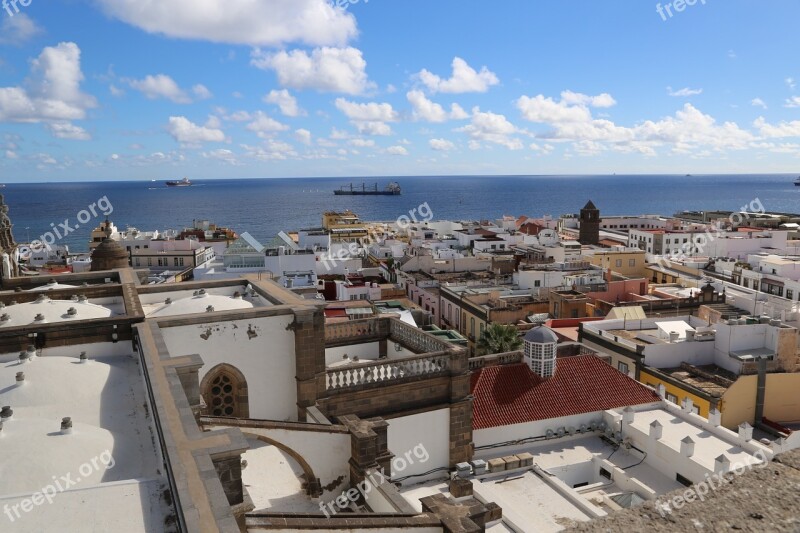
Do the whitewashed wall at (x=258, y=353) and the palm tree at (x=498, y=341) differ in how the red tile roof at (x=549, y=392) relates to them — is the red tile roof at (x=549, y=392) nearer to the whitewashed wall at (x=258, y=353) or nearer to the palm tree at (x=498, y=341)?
the whitewashed wall at (x=258, y=353)

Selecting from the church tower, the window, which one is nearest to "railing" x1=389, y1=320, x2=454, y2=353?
the window

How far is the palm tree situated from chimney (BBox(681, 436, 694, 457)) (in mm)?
14274

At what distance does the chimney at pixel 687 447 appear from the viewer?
18.0 meters

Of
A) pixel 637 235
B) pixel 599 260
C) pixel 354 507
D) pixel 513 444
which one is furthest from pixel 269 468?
pixel 637 235

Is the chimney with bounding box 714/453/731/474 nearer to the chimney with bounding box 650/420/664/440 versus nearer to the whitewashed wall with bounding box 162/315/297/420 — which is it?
the chimney with bounding box 650/420/664/440

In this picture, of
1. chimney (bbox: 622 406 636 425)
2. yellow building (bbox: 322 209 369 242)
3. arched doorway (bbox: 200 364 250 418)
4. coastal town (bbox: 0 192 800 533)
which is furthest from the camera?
yellow building (bbox: 322 209 369 242)

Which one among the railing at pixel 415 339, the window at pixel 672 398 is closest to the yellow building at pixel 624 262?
the window at pixel 672 398

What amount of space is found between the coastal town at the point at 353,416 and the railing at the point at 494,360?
0.40ft

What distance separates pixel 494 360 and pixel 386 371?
9.20m

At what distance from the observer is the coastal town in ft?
24.6

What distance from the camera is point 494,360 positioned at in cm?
2469

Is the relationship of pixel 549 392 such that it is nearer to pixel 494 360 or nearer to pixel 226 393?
pixel 494 360

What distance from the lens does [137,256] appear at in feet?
232

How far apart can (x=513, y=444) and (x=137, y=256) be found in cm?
6085
